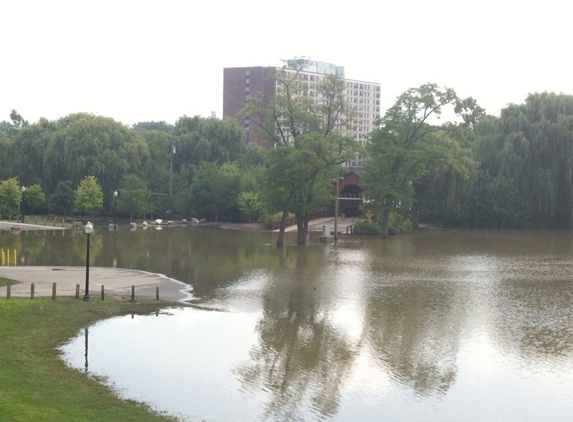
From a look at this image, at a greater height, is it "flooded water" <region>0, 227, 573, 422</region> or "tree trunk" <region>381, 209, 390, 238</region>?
"tree trunk" <region>381, 209, 390, 238</region>

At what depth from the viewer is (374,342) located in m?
21.5

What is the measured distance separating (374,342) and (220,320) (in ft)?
18.7

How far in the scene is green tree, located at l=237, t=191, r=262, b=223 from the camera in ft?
241

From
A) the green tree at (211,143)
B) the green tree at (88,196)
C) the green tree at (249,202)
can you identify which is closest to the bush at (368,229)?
the green tree at (249,202)

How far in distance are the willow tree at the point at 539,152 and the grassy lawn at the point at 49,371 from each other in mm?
52079

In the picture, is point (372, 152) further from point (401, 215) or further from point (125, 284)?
point (125, 284)

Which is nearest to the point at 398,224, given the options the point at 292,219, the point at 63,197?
the point at 292,219

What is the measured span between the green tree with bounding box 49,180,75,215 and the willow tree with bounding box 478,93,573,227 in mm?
42540

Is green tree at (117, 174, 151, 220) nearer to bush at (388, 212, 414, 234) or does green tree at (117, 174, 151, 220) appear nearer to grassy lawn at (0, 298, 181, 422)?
bush at (388, 212, 414, 234)

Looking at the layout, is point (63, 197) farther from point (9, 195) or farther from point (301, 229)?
point (301, 229)

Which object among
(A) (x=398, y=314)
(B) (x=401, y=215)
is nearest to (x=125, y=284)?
(A) (x=398, y=314)

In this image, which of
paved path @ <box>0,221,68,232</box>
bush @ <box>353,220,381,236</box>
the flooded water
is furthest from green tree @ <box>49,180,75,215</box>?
the flooded water

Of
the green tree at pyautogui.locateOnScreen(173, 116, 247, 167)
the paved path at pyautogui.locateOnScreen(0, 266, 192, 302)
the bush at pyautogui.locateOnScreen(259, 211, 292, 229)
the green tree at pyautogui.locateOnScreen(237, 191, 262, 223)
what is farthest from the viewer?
the green tree at pyautogui.locateOnScreen(173, 116, 247, 167)

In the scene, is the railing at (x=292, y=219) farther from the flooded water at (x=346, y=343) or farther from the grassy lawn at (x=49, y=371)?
the grassy lawn at (x=49, y=371)
